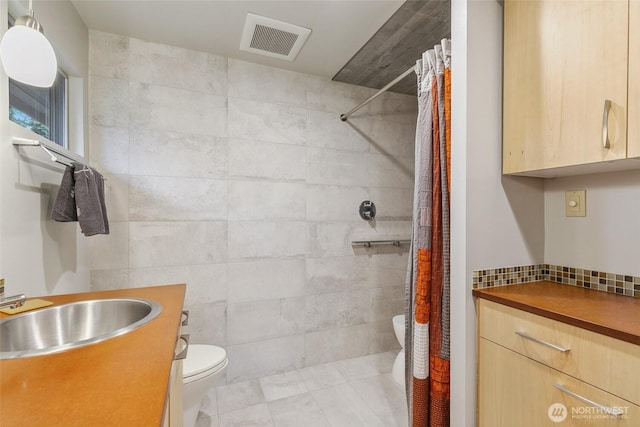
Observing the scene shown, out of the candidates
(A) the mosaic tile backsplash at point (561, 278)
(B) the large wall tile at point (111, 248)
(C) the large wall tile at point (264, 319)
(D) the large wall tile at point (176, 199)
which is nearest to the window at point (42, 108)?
(D) the large wall tile at point (176, 199)

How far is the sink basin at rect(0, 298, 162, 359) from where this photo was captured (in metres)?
0.90

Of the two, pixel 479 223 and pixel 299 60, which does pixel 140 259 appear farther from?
pixel 479 223

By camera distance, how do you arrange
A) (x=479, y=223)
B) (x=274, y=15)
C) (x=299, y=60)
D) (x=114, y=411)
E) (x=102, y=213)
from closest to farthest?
(x=114, y=411)
(x=479, y=223)
(x=102, y=213)
(x=274, y=15)
(x=299, y=60)

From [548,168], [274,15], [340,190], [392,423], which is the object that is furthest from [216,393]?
[274,15]

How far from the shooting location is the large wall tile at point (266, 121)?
7.21ft

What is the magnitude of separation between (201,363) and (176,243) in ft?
2.79

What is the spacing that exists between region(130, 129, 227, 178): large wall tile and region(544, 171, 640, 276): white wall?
2021 millimetres

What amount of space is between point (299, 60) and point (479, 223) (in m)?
1.73

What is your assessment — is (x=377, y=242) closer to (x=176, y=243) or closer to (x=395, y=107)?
(x=395, y=107)

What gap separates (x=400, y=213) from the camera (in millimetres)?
2748

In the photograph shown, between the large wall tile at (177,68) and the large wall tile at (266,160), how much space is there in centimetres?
43

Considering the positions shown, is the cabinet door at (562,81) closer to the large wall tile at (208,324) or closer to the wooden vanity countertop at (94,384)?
the wooden vanity countertop at (94,384)

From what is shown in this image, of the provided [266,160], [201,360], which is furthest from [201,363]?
[266,160]

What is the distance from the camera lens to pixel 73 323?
1098 millimetres
